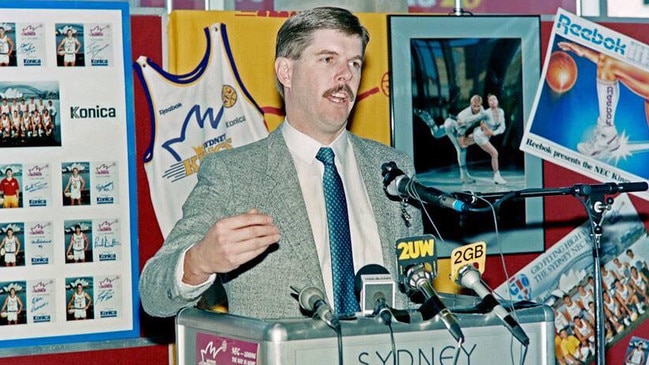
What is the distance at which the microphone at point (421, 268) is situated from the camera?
204 centimetres

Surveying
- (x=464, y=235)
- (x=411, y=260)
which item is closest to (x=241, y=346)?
(x=411, y=260)

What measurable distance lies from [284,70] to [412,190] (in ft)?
2.09

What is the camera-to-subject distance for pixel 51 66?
388 centimetres

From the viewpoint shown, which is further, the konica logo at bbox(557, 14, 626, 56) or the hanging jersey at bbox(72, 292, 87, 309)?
the konica logo at bbox(557, 14, 626, 56)

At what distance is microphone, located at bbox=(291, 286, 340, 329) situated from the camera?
1938 mm

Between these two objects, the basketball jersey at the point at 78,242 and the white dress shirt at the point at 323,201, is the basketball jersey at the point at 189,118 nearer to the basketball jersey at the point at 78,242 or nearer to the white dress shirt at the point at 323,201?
the basketball jersey at the point at 78,242

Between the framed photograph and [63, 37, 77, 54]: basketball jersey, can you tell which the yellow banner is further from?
[63, 37, 77, 54]: basketball jersey

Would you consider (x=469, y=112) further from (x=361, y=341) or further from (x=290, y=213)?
(x=361, y=341)

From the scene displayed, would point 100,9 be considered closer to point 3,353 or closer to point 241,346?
point 3,353

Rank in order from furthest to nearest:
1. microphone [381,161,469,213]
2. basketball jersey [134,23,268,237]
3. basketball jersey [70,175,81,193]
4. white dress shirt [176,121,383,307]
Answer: basketball jersey [134,23,268,237], basketball jersey [70,175,81,193], white dress shirt [176,121,383,307], microphone [381,161,469,213]

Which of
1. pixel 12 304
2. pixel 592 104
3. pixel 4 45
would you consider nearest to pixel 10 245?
pixel 12 304

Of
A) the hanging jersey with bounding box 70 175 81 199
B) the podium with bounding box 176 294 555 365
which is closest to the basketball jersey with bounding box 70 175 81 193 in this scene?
the hanging jersey with bounding box 70 175 81 199

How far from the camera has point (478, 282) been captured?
6.92 feet

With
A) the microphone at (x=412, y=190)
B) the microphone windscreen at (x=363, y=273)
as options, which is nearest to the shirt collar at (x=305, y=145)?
the microphone at (x=412, y=190)
